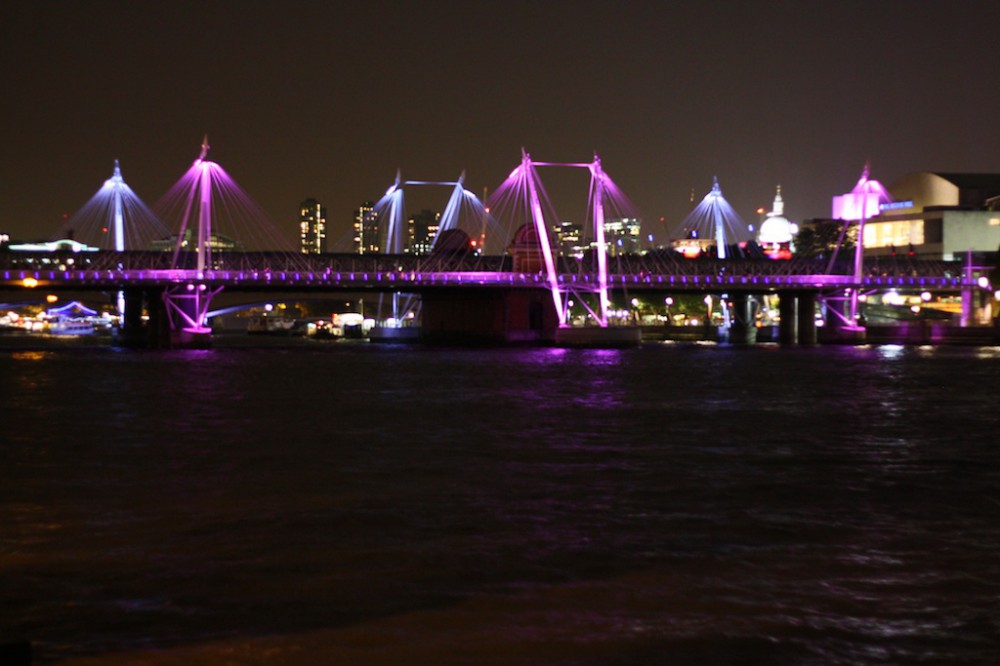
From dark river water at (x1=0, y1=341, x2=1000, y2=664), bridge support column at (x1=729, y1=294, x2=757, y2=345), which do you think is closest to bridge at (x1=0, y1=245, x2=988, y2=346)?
bridge support column at (x1=729, y1=294, x2=757, y2=345)

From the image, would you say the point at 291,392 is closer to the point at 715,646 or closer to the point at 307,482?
the point at 307,482

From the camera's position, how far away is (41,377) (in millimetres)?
59094

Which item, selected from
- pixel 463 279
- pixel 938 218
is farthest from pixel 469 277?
pixel 938 218

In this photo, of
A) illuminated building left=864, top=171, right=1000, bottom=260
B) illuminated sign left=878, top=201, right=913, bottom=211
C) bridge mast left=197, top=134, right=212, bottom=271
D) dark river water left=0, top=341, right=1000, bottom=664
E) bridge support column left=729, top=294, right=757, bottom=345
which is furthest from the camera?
illuminated sign left=878, top=201, right=913, bottom=211

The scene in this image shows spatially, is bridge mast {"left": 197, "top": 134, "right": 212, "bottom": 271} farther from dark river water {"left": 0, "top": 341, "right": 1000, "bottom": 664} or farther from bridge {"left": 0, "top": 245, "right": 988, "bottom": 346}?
dark river water {"left": 0, "top": 341, "right": 1000, "bottom": 664}

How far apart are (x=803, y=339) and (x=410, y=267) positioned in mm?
44723

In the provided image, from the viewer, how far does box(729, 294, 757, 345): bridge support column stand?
15262 cm

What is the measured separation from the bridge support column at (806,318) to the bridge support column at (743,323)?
43.3ft

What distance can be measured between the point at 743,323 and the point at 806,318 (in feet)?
61.3

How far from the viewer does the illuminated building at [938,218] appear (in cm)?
15925

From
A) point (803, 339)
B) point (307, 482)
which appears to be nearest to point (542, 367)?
point (307, 482)

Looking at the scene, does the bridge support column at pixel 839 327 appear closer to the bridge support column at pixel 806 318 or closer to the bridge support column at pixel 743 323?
the bridge support column at pixel 806 318

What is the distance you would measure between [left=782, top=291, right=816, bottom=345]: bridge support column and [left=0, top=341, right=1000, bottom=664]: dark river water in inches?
4074

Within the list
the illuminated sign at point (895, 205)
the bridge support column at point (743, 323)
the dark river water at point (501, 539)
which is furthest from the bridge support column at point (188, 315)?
the illuminated sign at point (895, 205)
